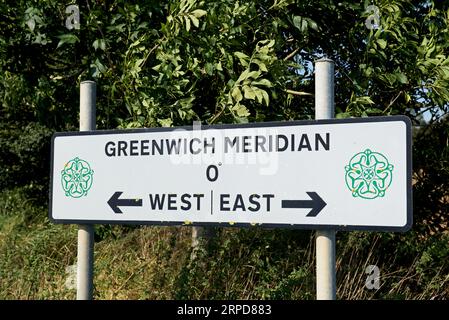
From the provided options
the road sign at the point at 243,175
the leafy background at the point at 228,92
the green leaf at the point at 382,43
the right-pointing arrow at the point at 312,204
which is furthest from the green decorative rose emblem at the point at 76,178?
the green leaf at the point at 382,43

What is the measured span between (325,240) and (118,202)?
130 cm

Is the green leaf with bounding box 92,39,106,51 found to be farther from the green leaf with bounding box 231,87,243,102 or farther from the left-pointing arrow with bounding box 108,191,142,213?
the left-pointing arrow with bounding box 108,191,142,213

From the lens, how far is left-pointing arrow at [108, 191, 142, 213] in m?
3.79

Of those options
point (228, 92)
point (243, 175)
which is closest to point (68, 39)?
point (228, 92)

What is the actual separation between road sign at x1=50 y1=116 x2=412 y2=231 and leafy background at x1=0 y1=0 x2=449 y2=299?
0.78 meters

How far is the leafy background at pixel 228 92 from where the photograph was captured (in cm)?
464

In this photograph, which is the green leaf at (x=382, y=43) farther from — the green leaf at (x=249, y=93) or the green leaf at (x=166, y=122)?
the green leaf at (x=166, y=122)

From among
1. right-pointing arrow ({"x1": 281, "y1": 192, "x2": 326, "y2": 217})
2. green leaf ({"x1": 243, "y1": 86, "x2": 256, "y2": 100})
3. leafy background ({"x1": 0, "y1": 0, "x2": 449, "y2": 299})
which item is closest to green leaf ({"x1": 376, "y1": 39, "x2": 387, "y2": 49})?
leafy background ({"x1": 0, "y1": 0, "x2": 449, "y2": 299})

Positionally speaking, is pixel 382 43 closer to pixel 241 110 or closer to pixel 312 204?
pixel 241 110

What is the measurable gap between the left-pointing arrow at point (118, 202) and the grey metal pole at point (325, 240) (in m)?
1.12

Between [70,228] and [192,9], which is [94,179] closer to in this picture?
[192,9]

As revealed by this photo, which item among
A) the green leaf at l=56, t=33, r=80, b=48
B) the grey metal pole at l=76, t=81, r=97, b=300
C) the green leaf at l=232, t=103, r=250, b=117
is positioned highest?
the green leaf at l=56, t=33, r=80, b=48

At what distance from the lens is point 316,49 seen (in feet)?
19.3

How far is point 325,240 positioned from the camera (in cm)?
331
